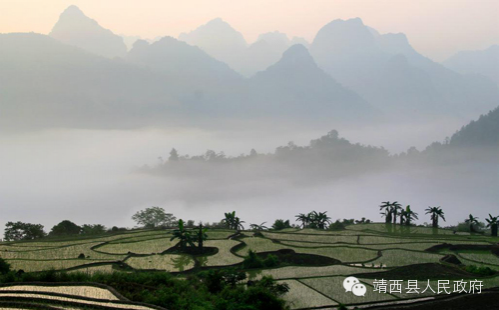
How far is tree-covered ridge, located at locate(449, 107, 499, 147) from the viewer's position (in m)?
135

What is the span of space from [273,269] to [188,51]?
186 metres

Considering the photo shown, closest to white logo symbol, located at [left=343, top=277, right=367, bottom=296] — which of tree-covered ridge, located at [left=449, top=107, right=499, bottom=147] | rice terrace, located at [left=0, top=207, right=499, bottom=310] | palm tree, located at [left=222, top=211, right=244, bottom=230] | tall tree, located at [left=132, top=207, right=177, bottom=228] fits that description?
rice terrace, located at [left=0, top=207, right=499, bottom=310]

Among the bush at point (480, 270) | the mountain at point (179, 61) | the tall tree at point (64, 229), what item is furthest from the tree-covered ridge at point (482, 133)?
the tall tree at point (64, 229)

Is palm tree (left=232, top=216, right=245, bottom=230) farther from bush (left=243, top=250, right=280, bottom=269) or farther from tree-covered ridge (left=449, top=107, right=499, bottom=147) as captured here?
tree-covered ridge (left=449, top=107, right=499, bottom=147)

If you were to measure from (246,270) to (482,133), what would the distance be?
13918 cm

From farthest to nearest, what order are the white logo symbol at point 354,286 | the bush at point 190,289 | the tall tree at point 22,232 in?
the tall tree at point 22,232 < the white logo symbol at point 354,286 < the bush at point 190,289

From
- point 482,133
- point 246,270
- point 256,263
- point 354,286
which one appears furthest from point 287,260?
point 482,133

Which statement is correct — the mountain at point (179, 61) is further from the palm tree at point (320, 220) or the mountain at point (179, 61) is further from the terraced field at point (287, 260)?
the terraced field at point (287, 260)

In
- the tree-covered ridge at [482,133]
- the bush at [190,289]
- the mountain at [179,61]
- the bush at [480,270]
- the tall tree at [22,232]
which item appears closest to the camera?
the bush at [190,289]

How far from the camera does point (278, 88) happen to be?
199250 millimetres

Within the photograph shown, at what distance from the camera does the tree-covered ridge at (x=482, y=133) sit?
13475 cm

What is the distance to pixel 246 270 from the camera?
23812 mm

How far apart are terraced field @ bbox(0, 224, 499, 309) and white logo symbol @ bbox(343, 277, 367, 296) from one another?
31 centimetres

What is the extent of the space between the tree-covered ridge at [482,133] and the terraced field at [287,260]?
119m
